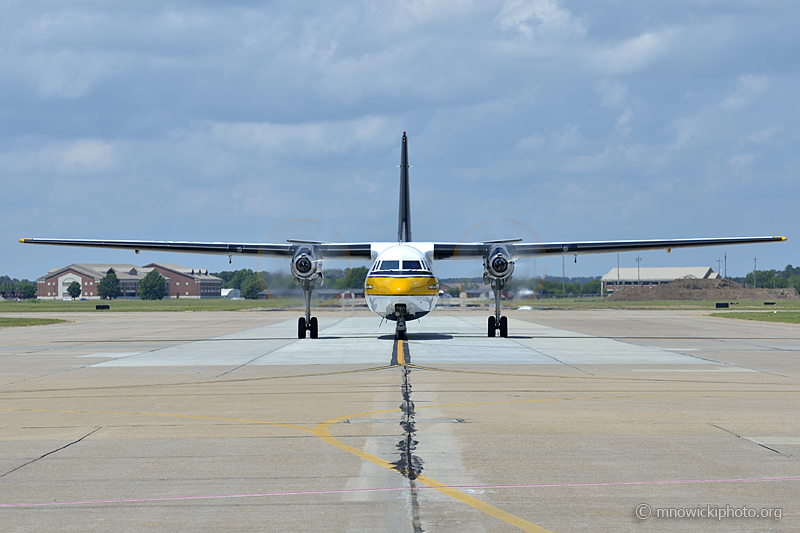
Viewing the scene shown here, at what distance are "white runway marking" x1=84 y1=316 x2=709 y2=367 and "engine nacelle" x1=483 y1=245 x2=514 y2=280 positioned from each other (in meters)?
2.68

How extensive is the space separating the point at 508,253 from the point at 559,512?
83.5 feet

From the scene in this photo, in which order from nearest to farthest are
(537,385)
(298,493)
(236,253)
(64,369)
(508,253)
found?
1. (298,493)
2. (537,385)
3. (64,369)
4. (508,253)
5. (236,253)

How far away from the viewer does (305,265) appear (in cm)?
3150

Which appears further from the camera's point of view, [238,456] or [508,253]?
[508,253]

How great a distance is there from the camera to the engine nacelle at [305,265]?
31484mm

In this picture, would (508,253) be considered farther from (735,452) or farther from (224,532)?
(224,532)

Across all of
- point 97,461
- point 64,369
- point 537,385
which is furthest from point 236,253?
point 97,461

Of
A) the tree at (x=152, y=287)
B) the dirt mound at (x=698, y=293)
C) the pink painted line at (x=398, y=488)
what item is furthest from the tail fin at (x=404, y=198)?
the tree at (x=152, y=287)

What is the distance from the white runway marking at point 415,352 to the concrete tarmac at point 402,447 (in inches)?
58.9

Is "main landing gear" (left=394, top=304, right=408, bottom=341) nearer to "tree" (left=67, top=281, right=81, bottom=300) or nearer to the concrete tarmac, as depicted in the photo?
the concrete tarmac

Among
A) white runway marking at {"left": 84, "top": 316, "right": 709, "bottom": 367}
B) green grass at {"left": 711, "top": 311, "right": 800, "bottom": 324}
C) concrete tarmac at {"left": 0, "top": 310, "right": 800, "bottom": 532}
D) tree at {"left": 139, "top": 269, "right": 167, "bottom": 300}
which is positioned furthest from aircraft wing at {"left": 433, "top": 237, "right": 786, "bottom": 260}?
tree at {"left": 139, "top": 269, "right": 167, "bottom": 300}

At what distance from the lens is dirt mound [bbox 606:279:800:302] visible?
463 feet

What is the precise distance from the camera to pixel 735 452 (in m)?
9.38

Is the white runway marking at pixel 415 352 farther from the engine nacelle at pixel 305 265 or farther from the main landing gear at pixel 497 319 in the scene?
the engine nacelle at pixel 305 265
